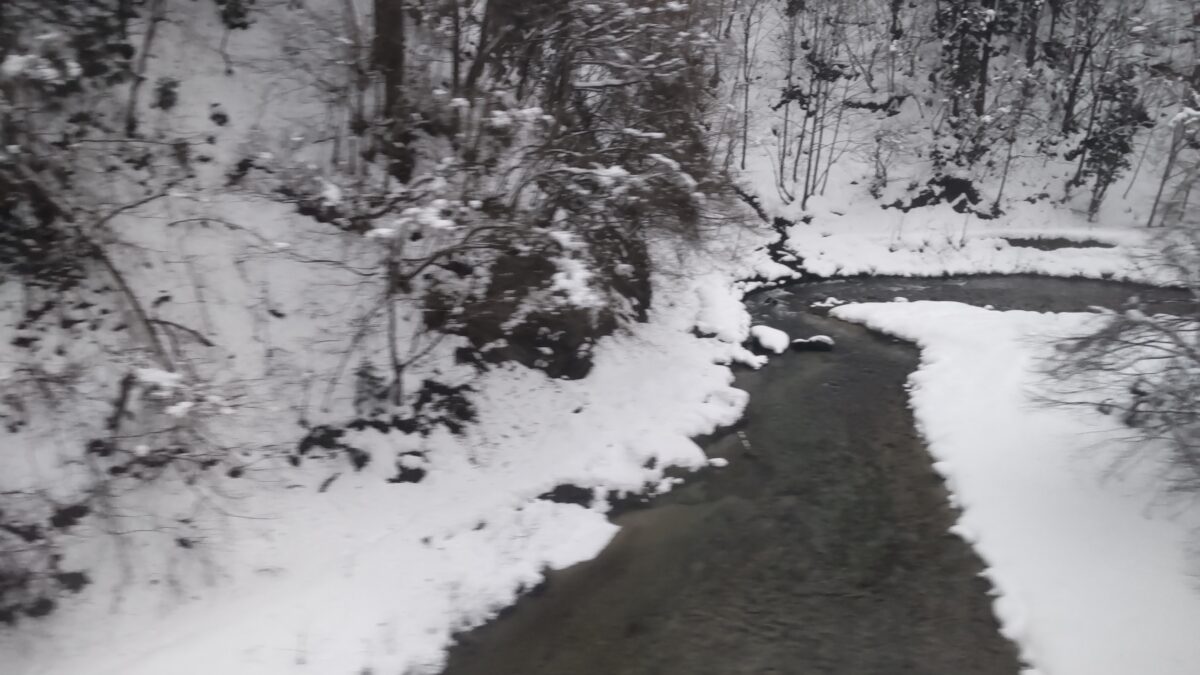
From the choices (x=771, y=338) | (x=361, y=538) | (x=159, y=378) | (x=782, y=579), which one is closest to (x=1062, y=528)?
(x=782, y=579)

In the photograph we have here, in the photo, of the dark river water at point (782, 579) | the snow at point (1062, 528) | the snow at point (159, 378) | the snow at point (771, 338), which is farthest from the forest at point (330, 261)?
the snow at point (1062, 528)

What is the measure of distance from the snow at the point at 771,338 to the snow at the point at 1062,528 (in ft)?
8.67

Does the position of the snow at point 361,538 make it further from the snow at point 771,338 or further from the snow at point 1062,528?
the snow at point 1062,528

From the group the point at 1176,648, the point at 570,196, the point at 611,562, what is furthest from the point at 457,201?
the point at 1176,648

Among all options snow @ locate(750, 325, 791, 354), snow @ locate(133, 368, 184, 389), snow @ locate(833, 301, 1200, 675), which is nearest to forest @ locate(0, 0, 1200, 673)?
→ snow @ locate(133, 368, 184, 389)

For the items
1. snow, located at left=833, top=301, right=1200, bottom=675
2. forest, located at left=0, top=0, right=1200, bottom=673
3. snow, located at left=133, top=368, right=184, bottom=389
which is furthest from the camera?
forest, located at left=0, top=0, right=1200, bottom=673

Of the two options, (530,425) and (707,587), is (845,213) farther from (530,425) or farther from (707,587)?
(707,587)

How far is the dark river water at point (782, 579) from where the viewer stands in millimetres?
6965

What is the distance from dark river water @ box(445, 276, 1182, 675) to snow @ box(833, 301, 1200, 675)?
0.96 ft

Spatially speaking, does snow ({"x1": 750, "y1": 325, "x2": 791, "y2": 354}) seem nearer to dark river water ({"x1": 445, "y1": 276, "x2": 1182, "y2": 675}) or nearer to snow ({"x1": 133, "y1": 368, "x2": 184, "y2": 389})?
dark river water ({"x1": 445, "y1": 276, "x2": 1182, "y2": 675})

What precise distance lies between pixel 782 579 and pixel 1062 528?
3.12 m

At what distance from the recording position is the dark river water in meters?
6.96

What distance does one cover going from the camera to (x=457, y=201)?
856 centimetres

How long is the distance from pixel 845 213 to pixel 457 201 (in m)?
16.3
